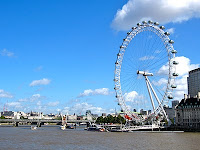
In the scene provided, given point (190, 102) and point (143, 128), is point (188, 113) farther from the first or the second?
point (143, 128)

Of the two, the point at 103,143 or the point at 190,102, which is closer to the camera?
the point at 103,143

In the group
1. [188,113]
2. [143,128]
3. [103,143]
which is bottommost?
[103,143]

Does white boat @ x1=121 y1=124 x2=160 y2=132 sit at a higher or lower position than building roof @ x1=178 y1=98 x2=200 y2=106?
lower

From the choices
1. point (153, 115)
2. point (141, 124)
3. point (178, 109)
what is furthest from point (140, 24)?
point (178, 109)

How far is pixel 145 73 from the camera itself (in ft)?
211

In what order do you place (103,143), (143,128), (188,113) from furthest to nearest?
(188,113), (143,128), (103,143)

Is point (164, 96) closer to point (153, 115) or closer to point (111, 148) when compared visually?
point (153, 115)

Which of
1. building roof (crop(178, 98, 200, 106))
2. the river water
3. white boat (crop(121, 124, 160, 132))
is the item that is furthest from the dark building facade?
the river water

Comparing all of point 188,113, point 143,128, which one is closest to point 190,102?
point 188,113

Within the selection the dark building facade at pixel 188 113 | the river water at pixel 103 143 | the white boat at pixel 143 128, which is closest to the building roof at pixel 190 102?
the dark building facade at pixel 188 113

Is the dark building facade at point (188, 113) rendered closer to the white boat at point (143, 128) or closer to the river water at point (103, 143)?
the white boat at point (143, 128)

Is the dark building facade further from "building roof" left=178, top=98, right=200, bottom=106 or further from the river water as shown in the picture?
the river water

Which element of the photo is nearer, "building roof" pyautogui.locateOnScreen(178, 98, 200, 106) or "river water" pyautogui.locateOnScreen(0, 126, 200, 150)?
"river water" pyautogui.locateOnScreen(0, 126, 200, 150)

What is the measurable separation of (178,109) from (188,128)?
13.4 metres
